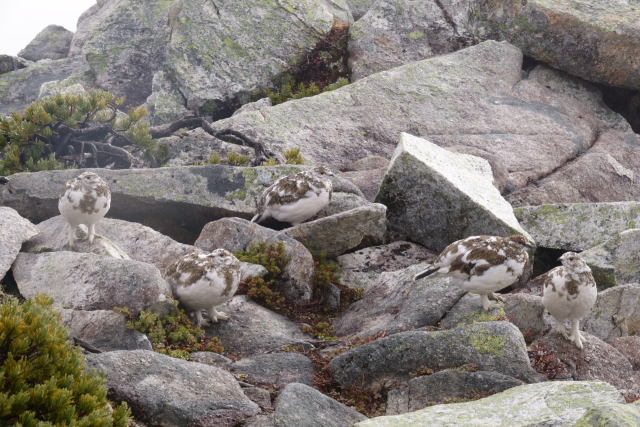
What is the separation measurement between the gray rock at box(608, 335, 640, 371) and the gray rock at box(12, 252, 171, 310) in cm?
608

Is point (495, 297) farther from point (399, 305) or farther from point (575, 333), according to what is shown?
point (399, 305)

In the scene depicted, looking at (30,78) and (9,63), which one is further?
(9,63)

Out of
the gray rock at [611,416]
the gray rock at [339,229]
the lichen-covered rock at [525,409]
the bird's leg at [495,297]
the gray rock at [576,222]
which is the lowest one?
the gray rock at [576,222]

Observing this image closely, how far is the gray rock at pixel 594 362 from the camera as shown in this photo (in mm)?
9102

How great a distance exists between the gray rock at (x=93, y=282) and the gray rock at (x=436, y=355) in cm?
267

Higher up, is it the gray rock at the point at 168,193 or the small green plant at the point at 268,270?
the gray rock at the point at 168,193

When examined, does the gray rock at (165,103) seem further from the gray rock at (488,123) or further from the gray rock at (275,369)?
the gray rock at (275,369)

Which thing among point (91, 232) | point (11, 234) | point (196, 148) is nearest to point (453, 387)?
point (91, 232)

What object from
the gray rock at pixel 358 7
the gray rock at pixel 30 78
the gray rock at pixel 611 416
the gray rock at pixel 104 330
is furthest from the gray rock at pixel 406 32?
the gray rock at pixel 611 416

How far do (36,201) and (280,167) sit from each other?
446 cm

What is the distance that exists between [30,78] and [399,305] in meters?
17.6

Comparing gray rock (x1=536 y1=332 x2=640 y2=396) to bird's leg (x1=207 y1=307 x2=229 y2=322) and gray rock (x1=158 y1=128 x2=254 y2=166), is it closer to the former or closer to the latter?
bird's leg (x1=207 y1=307 x2=229 y2=322)

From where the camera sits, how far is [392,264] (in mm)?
12906

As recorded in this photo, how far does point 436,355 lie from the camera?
329 inches
